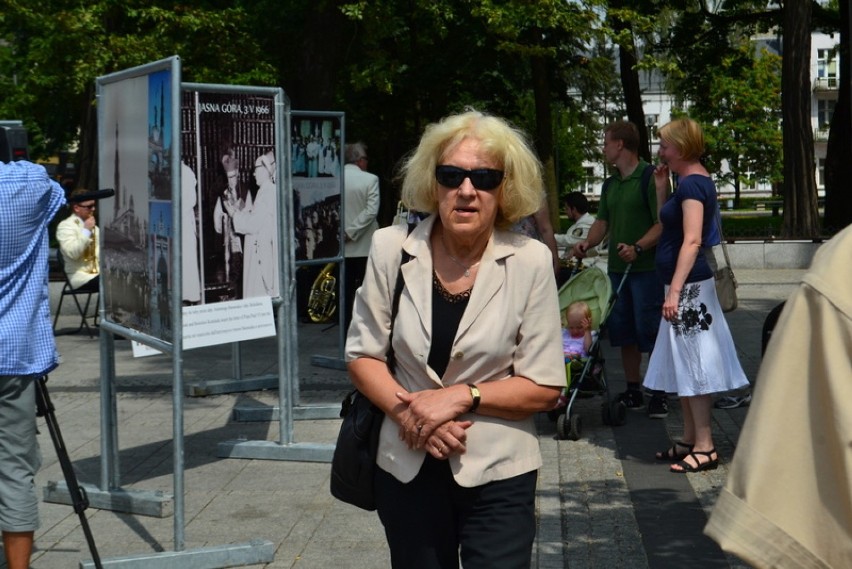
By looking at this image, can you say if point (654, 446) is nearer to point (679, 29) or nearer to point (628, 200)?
point (628, 200)

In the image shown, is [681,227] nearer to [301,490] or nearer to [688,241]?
[688,241]

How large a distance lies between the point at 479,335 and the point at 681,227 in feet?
13.5

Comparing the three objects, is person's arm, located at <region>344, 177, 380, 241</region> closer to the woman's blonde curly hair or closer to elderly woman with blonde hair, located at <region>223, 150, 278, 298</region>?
elderly woman with blonde hair, located at <region>223, 150, 278, 298</region>

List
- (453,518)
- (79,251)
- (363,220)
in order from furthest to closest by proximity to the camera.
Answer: (79,251) → (363,220) → (453,518)

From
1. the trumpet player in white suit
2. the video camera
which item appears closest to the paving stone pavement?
the video camera

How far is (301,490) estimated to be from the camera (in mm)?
6859

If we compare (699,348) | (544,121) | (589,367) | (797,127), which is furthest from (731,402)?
(544,121)

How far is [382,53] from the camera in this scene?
20969 mm

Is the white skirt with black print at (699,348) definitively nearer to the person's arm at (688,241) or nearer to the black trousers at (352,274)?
the person's arm at (688,241)

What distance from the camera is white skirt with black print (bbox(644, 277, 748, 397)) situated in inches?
281

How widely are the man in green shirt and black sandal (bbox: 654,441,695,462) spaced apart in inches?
42.3

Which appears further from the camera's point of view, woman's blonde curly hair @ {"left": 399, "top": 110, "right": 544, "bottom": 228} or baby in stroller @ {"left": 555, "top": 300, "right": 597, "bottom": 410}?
baby in stroller @ {"left": 555, "top": 300, "right": 597, "bottom": 410}

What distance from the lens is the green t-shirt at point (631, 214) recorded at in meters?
8.48

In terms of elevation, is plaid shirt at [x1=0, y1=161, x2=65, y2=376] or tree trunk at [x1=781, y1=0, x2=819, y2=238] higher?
tree trunk at [x1=781, y1=0, x2=819, y2=238]
